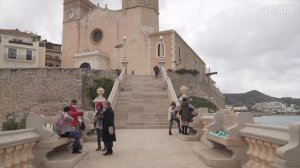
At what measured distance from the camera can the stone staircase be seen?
1719 centimetres

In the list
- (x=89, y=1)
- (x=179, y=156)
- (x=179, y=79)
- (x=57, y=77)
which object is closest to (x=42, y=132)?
(x=179, y=156)

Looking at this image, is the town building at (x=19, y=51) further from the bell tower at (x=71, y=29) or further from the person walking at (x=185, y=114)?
the person walking at (x=185, y=114)

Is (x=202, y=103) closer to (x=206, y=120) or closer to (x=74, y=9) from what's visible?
(x=74, y=9)

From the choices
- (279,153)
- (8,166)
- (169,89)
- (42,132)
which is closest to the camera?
(279,153)

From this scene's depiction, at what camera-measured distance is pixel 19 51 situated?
48.2m

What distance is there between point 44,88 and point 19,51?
57.5 ft

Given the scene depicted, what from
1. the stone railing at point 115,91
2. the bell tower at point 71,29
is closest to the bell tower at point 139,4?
the bell tower at point 71,29

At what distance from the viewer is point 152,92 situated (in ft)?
74.3

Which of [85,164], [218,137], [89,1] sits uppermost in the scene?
[89,1]

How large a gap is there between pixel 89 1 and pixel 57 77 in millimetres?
19321

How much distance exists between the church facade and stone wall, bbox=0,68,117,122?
6.69 meters

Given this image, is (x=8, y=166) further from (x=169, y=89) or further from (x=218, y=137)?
(x=169, y=89)

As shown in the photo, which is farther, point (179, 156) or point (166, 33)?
point (166, 33)

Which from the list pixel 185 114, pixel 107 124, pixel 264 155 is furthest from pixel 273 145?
Result: pixel 185 114
